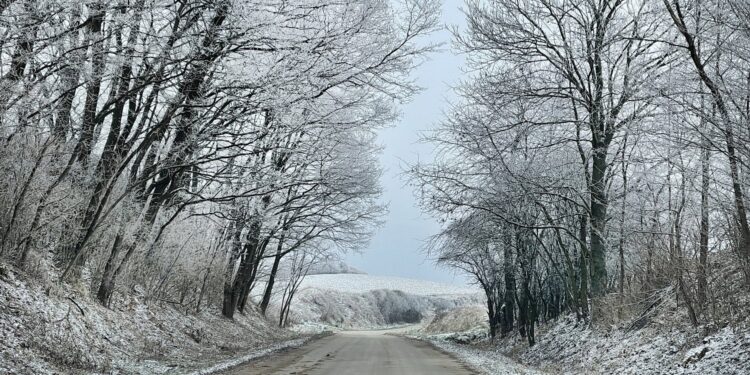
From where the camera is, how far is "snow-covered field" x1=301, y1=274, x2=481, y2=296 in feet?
243

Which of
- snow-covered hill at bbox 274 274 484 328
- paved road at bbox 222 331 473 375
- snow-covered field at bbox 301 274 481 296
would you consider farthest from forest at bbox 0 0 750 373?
snow-covered field at bbox 301 274 481 296

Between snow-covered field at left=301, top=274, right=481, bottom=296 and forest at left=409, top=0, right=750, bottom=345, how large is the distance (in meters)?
54.9

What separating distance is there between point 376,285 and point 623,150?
67673mm

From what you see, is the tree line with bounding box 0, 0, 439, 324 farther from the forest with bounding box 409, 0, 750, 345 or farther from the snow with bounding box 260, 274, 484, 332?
the snow with bounding box 260, 274, 484, 332

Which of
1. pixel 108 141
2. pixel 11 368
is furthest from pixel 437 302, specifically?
pixel 11 368

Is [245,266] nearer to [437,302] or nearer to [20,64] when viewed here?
[20,64]

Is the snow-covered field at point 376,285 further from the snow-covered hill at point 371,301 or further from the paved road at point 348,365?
the paved road at point 348,365

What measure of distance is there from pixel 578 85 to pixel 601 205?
9.71 feet

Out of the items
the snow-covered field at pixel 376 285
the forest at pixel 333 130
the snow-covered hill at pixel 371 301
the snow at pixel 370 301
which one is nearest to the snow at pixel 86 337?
the forest at pixel 333 130

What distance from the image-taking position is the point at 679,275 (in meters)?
9.14

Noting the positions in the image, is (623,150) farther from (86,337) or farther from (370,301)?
(370,301)

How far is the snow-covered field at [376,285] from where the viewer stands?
74188 millimetres

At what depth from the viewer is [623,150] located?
43.8 ft

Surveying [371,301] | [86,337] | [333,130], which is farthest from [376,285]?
[86,337]
